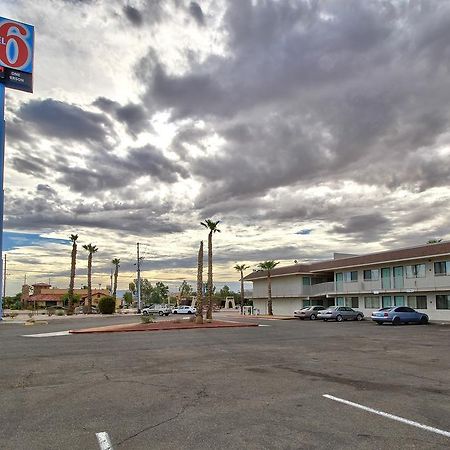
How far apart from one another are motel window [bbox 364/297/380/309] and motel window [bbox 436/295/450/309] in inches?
325

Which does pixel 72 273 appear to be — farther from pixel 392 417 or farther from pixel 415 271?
pixel 392 417

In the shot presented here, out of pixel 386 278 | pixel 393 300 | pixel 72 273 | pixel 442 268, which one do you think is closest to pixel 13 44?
pixel 72 273

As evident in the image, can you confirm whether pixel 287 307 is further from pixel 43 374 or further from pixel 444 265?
pixel 43 374

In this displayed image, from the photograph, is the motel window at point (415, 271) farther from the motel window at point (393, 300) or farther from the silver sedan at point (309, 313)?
the silver sedan at point (309, 313)

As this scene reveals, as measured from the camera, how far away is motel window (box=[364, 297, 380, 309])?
160 feet

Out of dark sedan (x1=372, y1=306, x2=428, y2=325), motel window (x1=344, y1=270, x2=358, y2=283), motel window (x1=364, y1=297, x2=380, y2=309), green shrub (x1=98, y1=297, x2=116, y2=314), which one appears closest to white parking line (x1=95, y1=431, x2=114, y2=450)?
dark sedan (x1=372, y1=306, x2=428, y2=325)

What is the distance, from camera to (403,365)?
12922 mm

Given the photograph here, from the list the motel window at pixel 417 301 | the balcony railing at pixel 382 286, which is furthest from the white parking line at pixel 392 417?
the motel window at pixel 417 301

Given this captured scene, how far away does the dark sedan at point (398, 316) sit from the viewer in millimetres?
35625

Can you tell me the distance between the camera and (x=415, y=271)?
43.2 metres

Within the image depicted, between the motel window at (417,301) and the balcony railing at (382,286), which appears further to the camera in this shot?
the motel window at (417,301)

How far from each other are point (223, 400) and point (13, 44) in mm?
51006

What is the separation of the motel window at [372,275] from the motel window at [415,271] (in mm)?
4117

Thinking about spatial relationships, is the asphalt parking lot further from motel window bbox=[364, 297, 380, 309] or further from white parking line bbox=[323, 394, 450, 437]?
motel window bbox=[364, 297, 380, 309]
